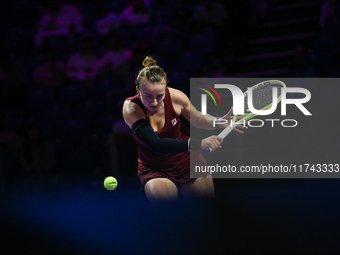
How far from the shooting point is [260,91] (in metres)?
3.02

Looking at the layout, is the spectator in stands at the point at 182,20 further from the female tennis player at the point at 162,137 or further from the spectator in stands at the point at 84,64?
the female tennis player at the point at 162,137

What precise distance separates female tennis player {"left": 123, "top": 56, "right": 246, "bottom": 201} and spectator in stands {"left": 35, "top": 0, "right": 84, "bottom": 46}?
3.85 meters

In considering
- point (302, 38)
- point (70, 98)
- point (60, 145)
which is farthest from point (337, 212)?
point (302, 38)

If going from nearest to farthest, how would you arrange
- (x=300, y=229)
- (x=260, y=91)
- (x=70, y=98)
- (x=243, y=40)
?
(x=300, y=229)
(x=260, y=91)
(x=70, y=98)
(x=243, y=40)

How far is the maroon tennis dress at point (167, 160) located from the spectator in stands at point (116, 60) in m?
2.62

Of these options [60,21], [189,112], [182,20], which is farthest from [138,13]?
[189,112]

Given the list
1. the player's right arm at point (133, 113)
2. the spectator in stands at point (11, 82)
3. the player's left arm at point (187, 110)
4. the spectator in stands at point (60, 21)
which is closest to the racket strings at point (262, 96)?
the player's left arm at point (187, 110)

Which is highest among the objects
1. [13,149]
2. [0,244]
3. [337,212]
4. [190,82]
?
[190,82]

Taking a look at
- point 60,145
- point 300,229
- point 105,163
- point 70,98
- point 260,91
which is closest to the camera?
point 300,229

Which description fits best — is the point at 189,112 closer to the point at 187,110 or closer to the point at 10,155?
the point at 187,110

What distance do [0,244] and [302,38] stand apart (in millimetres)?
5377

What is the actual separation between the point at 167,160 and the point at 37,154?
2204mm

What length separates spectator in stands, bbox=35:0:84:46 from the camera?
632 cm

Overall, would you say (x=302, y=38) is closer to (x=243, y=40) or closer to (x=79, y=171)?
(x=243, y=40)
